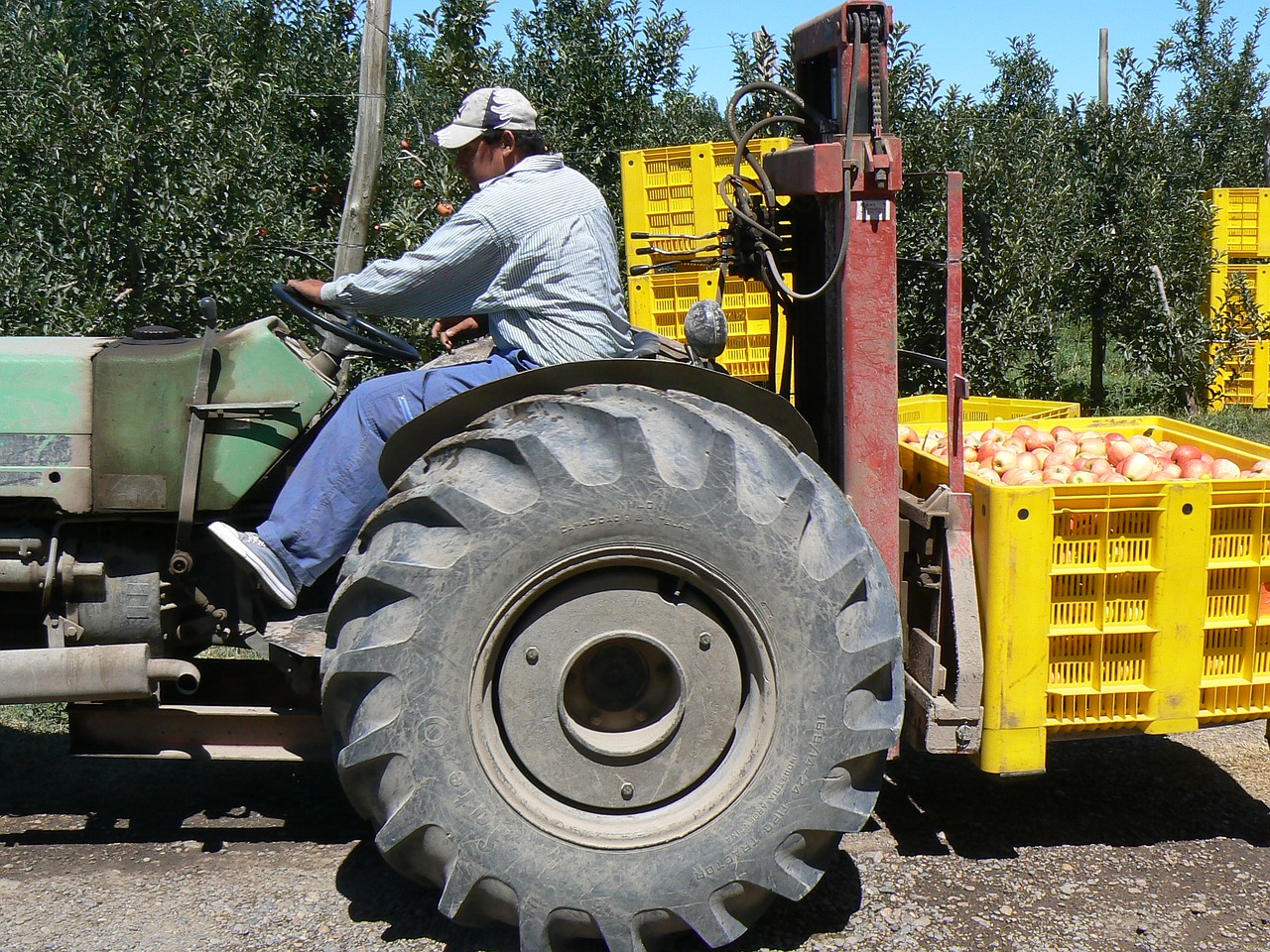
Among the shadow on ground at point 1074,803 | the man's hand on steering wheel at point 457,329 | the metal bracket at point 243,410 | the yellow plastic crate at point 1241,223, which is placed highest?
the yellow plastic crate at point 1241,223

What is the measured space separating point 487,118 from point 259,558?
5.18ft

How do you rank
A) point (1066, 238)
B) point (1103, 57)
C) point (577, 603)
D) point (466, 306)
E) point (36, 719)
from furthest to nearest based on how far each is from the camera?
point (1103, 57) → point (1066, 238) → point (36, 719) → point (466, 306) → point (577, 603)

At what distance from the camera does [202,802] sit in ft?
14.1

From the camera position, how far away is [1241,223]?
11.9 meters

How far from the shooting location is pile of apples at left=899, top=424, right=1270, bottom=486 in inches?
165

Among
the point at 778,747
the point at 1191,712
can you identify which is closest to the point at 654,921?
the point at 778,747

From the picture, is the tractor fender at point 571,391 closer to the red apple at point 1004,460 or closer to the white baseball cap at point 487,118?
the white baseball cap at point 487,118

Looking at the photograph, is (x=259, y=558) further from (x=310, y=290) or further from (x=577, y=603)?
(x=577, y=603)

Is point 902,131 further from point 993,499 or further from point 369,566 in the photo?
point 369,566

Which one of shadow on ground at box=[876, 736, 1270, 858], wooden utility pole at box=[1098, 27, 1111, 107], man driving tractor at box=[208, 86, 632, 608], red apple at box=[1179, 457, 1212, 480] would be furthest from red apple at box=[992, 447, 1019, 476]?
wooden utility pole at box=[1098, 27, 1111, 107]

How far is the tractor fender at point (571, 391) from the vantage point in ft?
11.2

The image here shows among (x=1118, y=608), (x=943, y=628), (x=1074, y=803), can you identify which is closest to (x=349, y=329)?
(x=943, y=628)

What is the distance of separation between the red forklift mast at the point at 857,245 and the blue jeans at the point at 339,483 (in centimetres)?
103

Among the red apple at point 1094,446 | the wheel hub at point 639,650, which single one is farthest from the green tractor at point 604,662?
the red apple at point 1094,446
